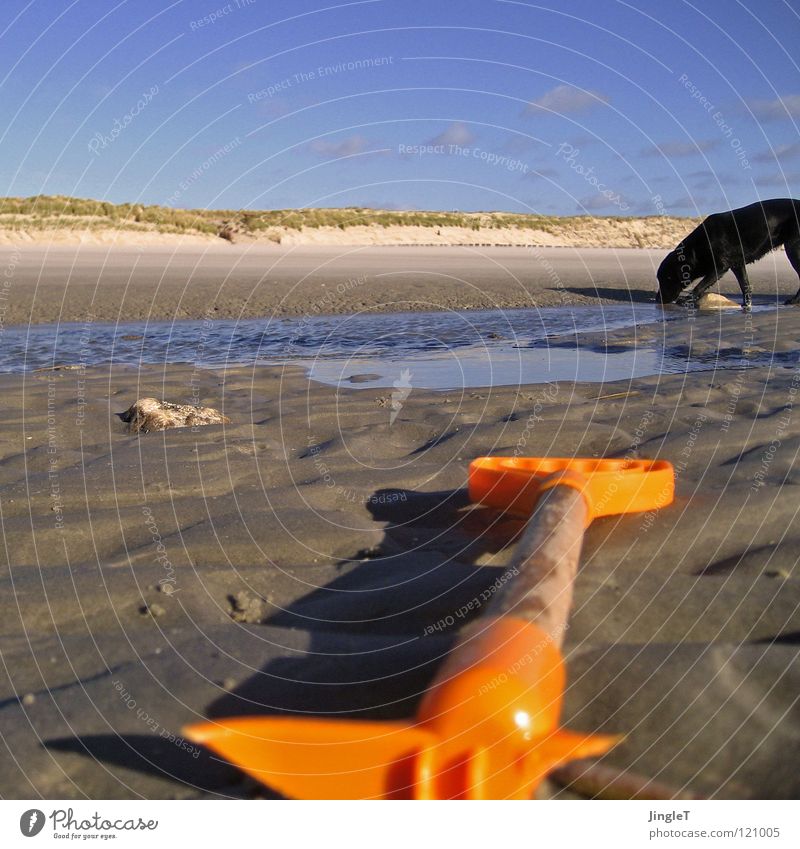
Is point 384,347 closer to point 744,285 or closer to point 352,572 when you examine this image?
point 744,285

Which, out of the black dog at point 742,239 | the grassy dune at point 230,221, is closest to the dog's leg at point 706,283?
the black dog at point 742,239

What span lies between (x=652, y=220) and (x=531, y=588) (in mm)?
39209

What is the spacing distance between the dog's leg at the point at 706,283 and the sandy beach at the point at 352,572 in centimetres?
567

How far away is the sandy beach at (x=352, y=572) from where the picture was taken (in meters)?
1.78

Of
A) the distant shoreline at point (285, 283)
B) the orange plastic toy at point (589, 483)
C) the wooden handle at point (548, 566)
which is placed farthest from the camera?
the distant shoreline at point (285, 283)

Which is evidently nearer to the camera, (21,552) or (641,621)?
(641,621)

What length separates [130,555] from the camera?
2.79 metres

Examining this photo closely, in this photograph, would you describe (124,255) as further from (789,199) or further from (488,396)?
(488,396)

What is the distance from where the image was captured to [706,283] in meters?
11.1

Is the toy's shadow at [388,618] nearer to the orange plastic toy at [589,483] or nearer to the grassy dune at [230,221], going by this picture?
the orange plastic toy at [589,483]

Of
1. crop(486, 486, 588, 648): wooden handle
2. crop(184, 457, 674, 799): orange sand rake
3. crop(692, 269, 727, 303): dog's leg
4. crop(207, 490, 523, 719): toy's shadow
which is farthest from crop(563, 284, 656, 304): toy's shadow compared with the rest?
crop(184, 457, 674, 799): orange sand rake

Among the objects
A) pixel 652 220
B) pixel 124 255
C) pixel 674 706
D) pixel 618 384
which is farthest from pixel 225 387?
pixel 652 220
